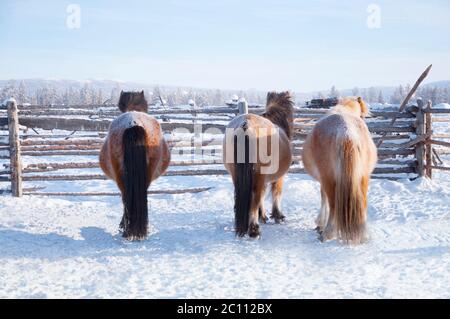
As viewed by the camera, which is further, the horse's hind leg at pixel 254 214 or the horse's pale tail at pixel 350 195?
the horse's hind leg at pixel 254 214

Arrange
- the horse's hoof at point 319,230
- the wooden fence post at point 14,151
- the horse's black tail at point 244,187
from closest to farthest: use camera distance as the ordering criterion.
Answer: the horse's black tail at point 244,187 → the horse's hoof at point 319,230 → the wooden fence post at point 14,151

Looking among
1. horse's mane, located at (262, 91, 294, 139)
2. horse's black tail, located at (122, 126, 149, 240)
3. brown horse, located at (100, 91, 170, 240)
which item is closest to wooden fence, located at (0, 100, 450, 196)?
horse's mane, located at (262, 91, 294, 139)

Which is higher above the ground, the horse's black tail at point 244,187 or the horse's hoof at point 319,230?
the horse's black tail at point 244,187

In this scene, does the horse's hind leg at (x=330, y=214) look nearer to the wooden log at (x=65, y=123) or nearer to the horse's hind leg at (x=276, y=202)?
the horse's hind leg at (x=276, y=202)

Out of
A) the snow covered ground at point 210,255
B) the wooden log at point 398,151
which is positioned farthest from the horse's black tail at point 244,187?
the wooden log at point 398,151

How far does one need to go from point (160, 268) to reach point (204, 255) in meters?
0.59

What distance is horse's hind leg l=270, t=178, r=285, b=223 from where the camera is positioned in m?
5.79

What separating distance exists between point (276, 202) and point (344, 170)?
170cm

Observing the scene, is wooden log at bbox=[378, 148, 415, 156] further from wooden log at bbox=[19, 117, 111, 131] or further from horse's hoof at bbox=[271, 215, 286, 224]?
wooden log at bbox=[19, 117, 111, 131]

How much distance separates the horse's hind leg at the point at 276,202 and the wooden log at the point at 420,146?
448 cm

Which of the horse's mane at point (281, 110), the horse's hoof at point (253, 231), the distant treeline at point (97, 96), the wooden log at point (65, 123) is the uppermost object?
the distant treeline at point (97, 96)

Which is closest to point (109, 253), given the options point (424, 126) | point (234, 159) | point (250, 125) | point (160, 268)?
point (160, 268)

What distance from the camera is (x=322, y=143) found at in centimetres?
467

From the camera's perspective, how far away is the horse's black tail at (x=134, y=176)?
461 cm
